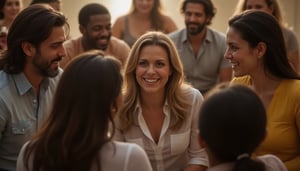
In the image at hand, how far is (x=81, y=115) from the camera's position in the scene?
153cm

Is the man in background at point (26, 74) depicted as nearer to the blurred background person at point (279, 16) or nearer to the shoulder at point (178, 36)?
the shoulder at point (178, 36)

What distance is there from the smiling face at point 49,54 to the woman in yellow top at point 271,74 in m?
0.74

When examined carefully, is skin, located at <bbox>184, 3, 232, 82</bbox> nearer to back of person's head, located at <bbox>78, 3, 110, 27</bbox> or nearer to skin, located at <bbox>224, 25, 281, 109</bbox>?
back of person's head, located at <bbox>78, 3, 110, 27</bbox>

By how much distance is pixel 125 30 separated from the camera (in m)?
4.29

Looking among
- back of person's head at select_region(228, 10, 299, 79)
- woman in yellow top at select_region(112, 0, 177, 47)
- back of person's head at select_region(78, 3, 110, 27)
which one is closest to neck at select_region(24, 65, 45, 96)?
back of person's head at select_region(228, 10, 299, 79)

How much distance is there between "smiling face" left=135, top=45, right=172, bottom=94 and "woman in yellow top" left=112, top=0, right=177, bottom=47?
181cm

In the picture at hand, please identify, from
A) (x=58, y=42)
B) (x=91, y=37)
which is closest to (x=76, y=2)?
(x=91, y=37)

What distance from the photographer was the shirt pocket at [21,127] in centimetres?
217

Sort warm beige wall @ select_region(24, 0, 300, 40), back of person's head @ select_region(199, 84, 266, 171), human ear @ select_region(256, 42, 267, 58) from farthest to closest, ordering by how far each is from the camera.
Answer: warm beige wall @ select_region(24, 0, 300, 40)
human ear @ select_region(256, 42, 267, 58)
back of person's head @ select_region(199, 84, 266, 171)

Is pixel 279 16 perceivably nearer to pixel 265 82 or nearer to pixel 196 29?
pixel 196 29

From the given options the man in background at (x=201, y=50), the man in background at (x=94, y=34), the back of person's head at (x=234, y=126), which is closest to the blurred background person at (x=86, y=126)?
the back of person's head at (x=234, y=126)

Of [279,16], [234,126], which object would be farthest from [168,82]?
[279,16]

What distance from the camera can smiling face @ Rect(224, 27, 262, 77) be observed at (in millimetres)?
2238

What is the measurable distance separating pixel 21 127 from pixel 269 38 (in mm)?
1088
